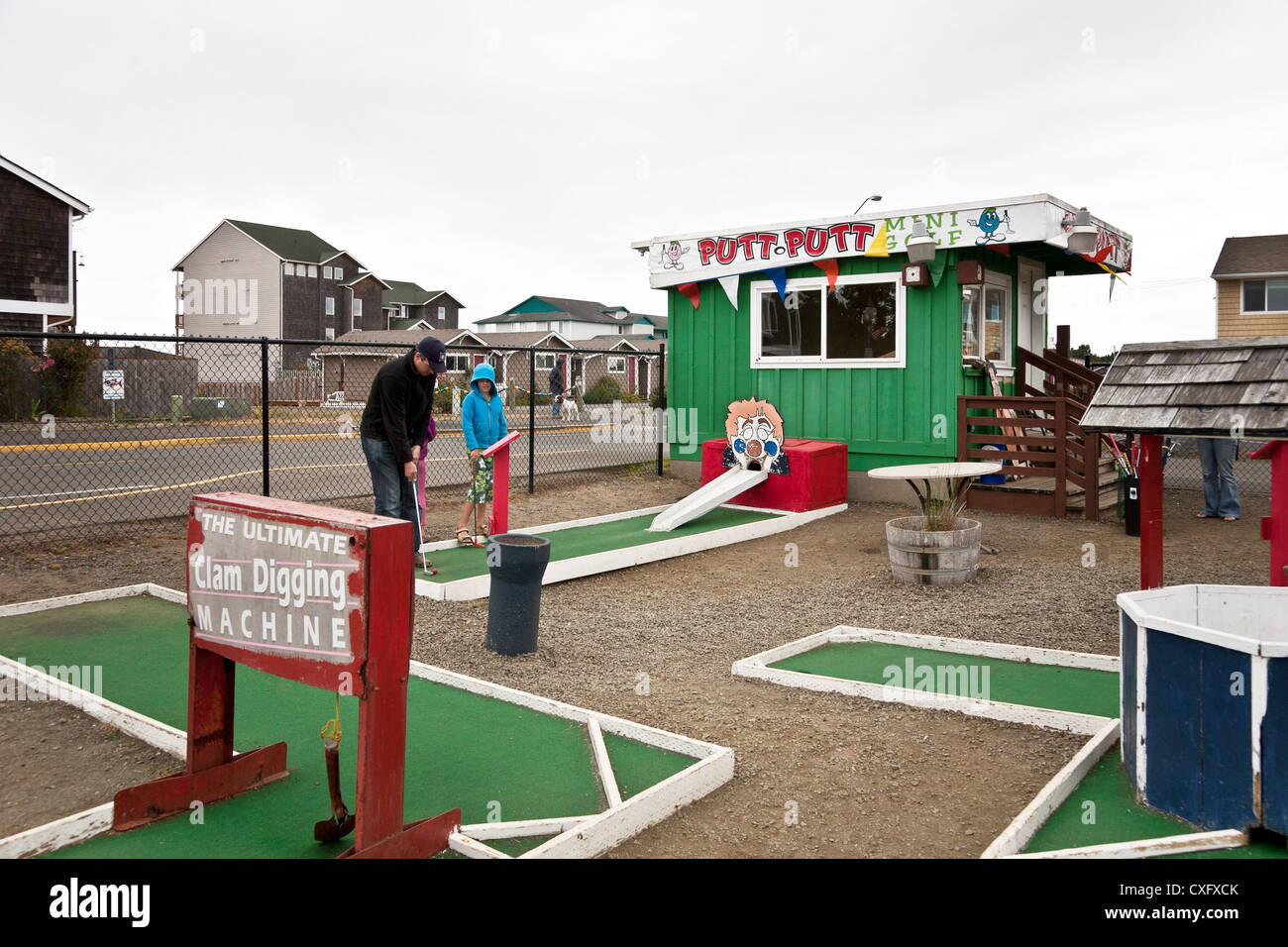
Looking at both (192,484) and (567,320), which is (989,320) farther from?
(567,320)

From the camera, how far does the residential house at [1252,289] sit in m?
36.0

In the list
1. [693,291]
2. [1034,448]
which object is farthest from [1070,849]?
[693,291]

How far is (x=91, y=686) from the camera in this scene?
17.9ft

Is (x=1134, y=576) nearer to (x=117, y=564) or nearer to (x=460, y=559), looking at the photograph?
(x=460, y=559)

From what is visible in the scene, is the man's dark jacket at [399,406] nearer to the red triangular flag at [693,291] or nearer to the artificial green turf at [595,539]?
the artificial green turf at [595,539]

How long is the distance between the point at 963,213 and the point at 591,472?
299 inches


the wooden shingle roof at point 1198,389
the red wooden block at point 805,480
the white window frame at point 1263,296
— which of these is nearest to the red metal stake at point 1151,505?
the wooden shingle roof at point 1198,389

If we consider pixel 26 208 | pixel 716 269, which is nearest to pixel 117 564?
pixel 716 269

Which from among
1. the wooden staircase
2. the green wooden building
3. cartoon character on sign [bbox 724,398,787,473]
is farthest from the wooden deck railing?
cartoon character on sign [bbox 724,398,787,473]

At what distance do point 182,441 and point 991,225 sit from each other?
524 inches
